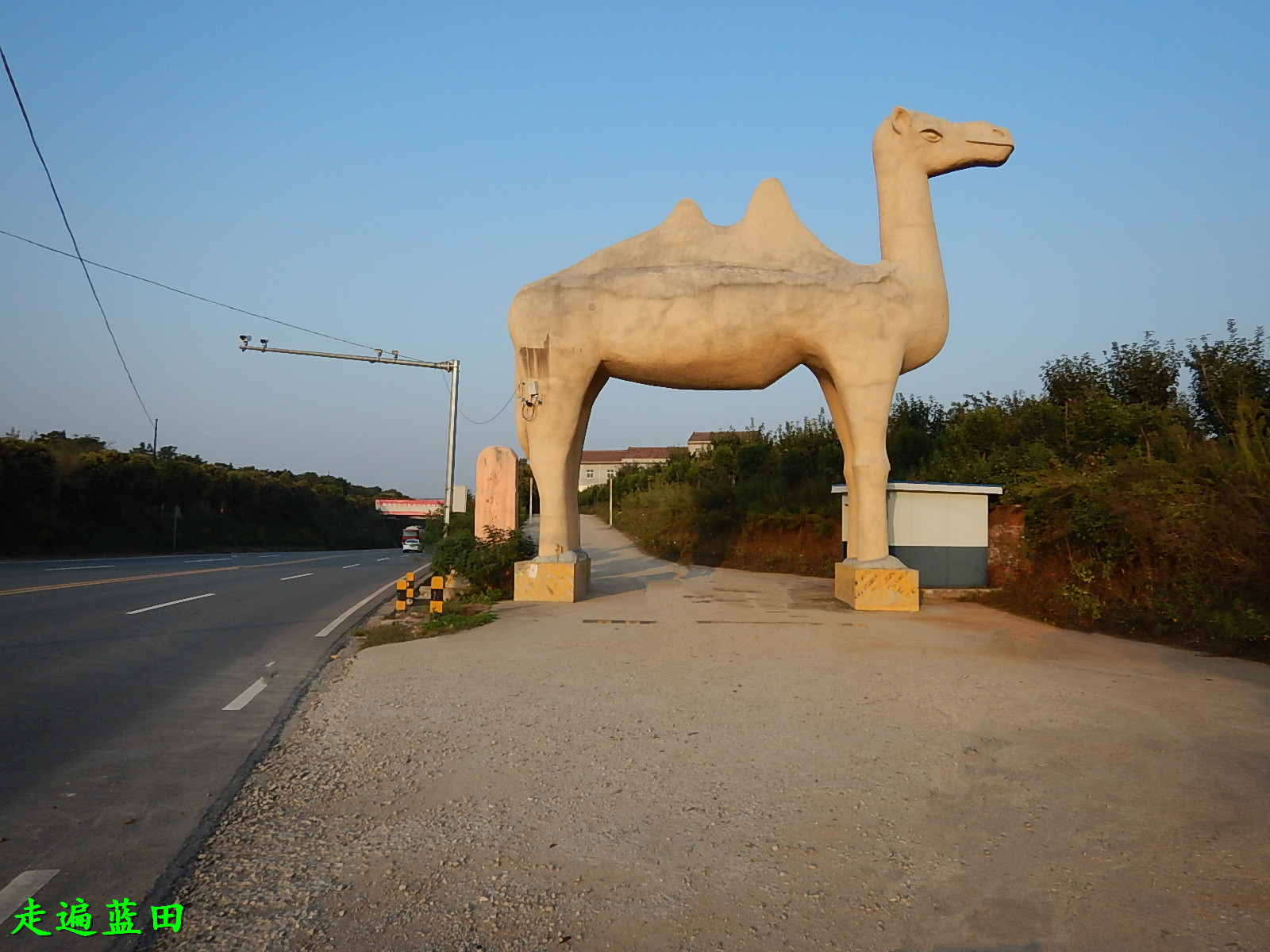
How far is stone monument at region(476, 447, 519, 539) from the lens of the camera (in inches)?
558

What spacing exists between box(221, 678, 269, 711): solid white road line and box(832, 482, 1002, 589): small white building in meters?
9.88

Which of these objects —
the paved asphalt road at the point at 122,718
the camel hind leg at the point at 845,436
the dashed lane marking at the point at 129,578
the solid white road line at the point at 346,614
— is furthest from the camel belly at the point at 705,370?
the dashed lane marking at the point at 129,578

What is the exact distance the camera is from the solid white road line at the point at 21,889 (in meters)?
3.34

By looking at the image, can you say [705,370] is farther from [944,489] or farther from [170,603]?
[170,603]

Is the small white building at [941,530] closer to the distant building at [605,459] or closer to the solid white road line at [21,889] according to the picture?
the solid white road line at [21,889]

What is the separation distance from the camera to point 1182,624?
10250 mm

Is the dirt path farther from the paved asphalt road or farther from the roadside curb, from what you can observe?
the paved asphalt road

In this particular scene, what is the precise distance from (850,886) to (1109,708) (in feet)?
13.9

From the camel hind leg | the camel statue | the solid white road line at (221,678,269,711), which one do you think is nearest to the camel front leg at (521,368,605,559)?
the camel statue

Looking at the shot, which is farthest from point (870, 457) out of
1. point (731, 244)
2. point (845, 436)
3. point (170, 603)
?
point (170, 603)

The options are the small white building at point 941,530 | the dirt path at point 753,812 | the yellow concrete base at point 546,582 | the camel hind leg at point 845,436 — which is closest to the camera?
the dirt path at point 753,812

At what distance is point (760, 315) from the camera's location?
1245 centimetres

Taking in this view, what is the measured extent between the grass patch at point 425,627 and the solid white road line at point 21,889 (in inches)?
240

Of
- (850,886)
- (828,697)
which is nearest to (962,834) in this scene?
(850,886)
